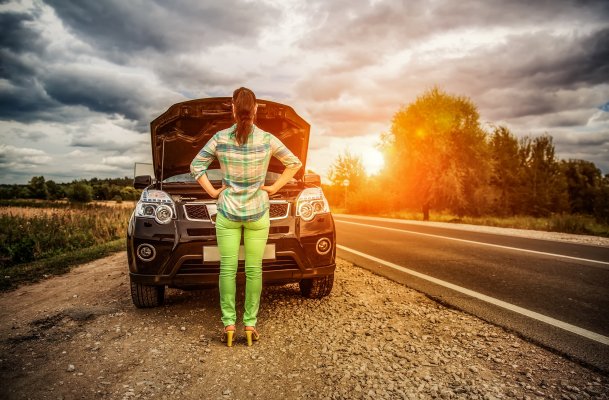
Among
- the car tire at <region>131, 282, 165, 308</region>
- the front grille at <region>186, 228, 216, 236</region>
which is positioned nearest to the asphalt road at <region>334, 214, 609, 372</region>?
A: the front grille at <region>186, 228, 216, 236</region>

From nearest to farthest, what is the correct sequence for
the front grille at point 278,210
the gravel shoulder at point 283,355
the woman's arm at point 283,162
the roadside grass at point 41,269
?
the gravel shoulder at point 283,355 < the woman's arm at point 283,162 < the front grille at point 278,210 < the roadside grass at point 41,269

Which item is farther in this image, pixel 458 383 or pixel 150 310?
pixel 150 310

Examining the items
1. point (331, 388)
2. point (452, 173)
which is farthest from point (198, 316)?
point (452, 173)

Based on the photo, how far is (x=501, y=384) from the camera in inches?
86.6

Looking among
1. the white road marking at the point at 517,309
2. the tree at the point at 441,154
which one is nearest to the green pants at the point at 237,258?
the white road marking at the point at 517,309

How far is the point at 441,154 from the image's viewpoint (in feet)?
76.1

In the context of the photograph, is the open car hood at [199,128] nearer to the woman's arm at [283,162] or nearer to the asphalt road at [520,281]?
the woman's arm at [283,162]

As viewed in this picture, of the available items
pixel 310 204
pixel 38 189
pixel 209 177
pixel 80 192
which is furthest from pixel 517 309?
pixel 38 189

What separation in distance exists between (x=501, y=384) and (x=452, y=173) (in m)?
22.3

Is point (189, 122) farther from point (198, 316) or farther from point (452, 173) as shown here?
point (452, 173)

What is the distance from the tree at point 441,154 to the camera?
75.4ft

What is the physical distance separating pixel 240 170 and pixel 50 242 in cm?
875

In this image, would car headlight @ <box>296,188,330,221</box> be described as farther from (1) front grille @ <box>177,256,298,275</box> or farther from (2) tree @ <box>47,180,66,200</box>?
(2) tree @ <box>47,180,66,200</box>

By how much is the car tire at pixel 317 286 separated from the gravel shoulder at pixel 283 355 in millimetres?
93
